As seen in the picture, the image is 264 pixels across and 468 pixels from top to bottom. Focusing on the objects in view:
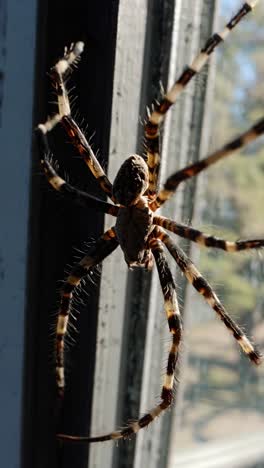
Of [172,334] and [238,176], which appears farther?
[238,176]

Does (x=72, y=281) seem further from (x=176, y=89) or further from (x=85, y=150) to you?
(x=176, y=89)

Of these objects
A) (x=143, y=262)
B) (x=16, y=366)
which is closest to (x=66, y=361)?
(x=16, y=366)

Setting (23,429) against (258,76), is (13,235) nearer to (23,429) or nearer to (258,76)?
(23,429)

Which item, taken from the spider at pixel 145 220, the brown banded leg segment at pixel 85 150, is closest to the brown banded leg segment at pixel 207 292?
the spider at pixel 145 220

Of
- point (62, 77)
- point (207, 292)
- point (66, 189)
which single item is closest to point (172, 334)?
point (207, 292)

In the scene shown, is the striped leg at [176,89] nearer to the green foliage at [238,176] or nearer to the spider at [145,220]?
the spider at [145,220]

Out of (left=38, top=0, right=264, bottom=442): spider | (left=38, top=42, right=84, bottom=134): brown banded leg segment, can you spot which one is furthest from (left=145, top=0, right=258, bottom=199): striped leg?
(left=38, top=42, right=84, bottom=134): brown banded leg segment

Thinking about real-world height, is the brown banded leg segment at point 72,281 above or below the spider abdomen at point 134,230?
below

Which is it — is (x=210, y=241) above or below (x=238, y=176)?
below
